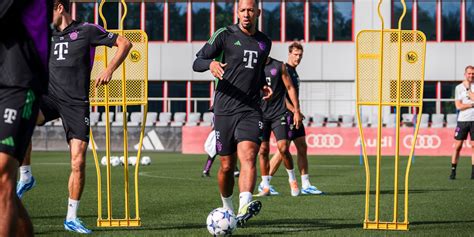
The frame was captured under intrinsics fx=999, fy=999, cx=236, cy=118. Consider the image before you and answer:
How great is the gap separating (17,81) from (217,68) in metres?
3.90

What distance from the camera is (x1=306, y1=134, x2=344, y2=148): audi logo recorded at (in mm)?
36719

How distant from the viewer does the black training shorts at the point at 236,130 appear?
9.90 m

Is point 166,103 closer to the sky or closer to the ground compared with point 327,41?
closer to the ground

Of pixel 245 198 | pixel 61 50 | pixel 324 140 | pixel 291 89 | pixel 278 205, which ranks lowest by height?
pixel 324 140

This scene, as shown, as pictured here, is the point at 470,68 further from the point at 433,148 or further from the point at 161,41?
the point at 161,41

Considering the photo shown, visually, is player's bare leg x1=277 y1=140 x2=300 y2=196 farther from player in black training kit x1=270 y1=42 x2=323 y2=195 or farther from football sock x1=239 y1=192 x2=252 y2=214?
football sock x1=239 y1=192 x2=252 y2=214

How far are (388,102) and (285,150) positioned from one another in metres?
5.68

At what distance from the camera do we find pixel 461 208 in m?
13.1

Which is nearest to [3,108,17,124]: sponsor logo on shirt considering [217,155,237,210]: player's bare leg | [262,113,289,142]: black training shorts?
[217,155,237,210]: player's bare leg

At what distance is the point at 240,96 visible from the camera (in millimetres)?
9953

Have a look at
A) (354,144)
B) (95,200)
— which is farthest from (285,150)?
(354,144)

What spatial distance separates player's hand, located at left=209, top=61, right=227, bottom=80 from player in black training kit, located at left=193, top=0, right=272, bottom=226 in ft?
1.22

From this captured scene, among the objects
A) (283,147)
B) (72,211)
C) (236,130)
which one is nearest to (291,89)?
(283,147)

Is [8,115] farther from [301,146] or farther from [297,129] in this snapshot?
[301,146]
